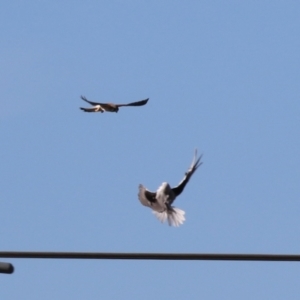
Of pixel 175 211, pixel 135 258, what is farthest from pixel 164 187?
pixel 135 258

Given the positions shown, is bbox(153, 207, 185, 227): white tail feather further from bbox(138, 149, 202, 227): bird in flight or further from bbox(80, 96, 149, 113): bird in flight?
bbox(80, 96, 149, 113): bird in flight

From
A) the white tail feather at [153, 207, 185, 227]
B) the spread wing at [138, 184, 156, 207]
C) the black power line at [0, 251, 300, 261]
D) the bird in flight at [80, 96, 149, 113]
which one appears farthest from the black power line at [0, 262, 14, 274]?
the bird in flight at [80, 96, 149, 113]

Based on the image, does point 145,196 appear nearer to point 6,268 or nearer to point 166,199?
point 166,199

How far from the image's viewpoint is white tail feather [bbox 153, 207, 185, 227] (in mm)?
21359

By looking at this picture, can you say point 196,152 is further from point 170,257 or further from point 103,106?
point 170,257

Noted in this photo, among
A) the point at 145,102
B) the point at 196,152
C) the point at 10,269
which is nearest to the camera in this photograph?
the point at 10,269

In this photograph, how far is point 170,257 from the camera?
13070 mm

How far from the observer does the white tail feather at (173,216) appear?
70.1ft

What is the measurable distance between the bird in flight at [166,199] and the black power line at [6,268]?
903 centimetres

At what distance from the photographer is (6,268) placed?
1249 cm

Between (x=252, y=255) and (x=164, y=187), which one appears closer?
(x=252, y=255)

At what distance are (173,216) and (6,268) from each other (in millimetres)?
9290

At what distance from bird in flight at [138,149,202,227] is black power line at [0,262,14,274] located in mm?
9034

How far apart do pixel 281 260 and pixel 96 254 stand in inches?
74.0
